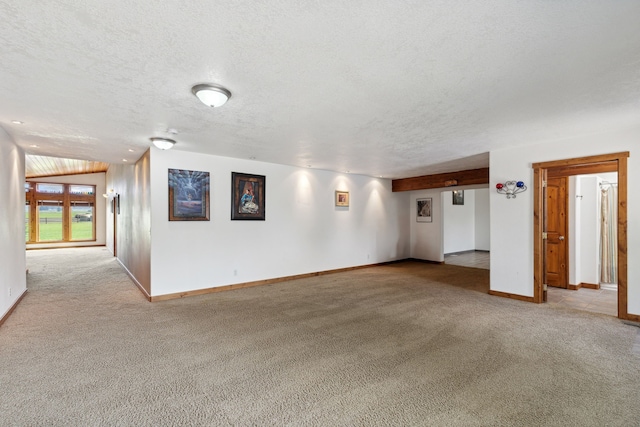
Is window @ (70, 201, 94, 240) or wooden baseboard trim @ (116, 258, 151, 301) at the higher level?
window @ (70, 201, 94, 240)

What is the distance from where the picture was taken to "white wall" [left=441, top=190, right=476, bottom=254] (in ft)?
37.9

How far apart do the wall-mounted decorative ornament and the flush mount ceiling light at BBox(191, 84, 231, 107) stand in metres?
4.76

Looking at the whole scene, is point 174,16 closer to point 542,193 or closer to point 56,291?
point 542,193

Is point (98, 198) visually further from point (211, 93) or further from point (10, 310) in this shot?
point (211, 93)

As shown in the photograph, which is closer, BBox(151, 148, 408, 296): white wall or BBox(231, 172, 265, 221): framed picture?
BBox(151, 148, 408, 296): white wall

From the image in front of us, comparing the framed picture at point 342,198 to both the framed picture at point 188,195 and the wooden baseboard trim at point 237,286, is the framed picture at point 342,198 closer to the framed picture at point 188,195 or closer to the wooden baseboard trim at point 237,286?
the wooden baseboard trim at point 237,286

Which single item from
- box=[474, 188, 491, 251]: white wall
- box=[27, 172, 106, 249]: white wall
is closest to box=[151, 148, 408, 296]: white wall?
box=[474, 188, 491, 251]: white wall

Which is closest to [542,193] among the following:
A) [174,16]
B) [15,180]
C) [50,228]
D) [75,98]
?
[174,16]

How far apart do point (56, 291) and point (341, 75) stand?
6.54 m

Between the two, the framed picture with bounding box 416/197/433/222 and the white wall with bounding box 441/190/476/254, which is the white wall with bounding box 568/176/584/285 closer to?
the framed picture with bounding box 416/197/433/222

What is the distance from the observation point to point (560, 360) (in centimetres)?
295

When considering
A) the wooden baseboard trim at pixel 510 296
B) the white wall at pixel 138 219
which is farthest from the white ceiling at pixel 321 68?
the wooden baseboard trim at pixel 510 296

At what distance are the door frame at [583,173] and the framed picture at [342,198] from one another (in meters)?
4.14

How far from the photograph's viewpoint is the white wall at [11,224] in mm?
3984
